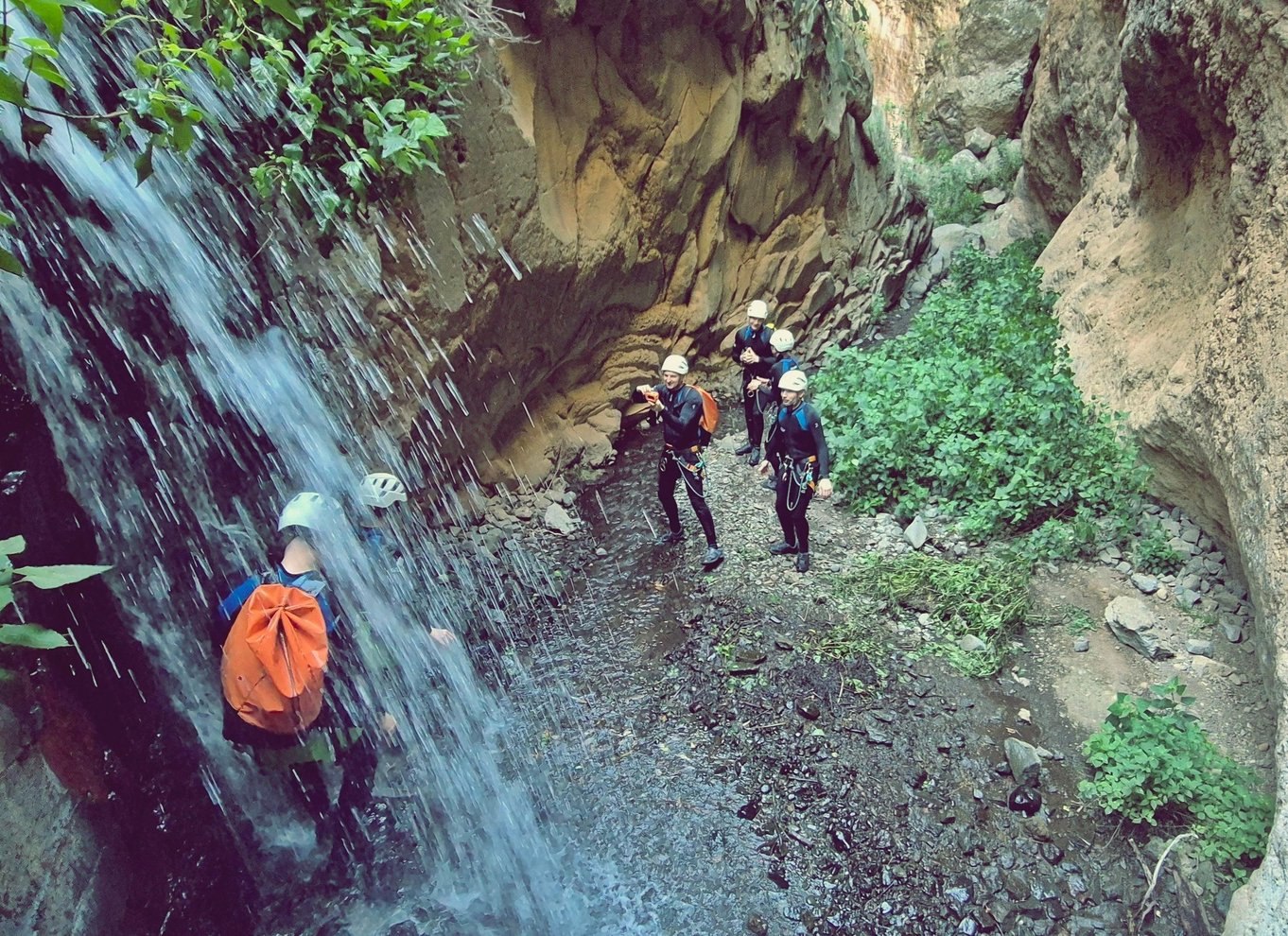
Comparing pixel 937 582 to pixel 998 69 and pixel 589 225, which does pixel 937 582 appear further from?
pixel 998 69

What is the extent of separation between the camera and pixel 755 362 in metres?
8.49

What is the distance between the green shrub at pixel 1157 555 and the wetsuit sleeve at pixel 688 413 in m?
3.56

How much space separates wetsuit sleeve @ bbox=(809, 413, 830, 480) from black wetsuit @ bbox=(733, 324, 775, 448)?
6.88 feet

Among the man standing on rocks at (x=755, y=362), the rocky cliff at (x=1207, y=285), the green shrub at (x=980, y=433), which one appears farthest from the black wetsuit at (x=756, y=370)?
the rocky cliff at (x=1207, y=285)

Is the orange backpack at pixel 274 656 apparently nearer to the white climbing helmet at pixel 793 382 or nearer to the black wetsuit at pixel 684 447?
the black wetsuit at pixel 684 447

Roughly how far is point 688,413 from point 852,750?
286cm

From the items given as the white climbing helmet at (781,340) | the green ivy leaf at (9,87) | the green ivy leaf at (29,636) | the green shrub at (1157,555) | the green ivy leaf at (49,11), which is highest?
the green ivy leaf at (49,11)

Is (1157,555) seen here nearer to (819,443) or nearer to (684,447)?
(819,443)

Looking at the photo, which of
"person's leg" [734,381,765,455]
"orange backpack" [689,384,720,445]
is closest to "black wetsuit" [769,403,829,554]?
"orange backpack" [689,384,720,445]

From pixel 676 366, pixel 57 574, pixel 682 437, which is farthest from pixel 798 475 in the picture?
pixel 57 574

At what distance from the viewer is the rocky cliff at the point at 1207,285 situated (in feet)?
14.9

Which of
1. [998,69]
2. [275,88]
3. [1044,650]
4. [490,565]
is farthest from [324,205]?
[998,69]

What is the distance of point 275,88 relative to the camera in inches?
203

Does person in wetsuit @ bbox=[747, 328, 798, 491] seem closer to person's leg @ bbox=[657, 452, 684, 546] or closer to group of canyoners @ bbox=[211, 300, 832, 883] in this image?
person's leg @ bbox=[657, 452, 684, 546]
